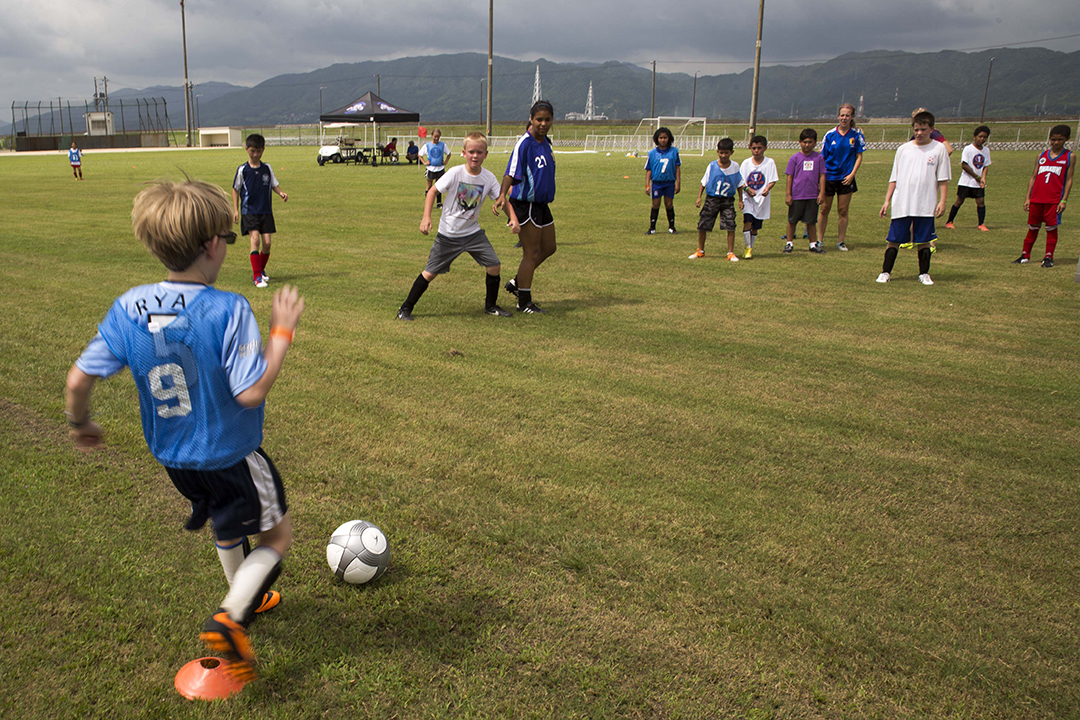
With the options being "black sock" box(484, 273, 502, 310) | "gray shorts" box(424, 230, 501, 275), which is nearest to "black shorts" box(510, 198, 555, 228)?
"gray shorts" box(424, 230, 501, 275)

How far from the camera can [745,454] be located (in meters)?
4.61

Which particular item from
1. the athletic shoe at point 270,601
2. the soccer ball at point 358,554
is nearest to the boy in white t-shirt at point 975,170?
the soccer ball at point 358,554

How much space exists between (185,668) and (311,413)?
8.64 feet

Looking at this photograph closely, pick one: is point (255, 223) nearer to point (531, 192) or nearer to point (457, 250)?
point (457, 250)

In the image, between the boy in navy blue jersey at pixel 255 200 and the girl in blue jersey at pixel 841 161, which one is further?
the girl in blue jersey at pixel 841 161

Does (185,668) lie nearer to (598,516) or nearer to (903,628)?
(598,516)

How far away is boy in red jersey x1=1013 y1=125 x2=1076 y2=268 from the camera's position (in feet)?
36.0

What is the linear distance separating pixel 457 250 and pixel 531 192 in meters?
1.07

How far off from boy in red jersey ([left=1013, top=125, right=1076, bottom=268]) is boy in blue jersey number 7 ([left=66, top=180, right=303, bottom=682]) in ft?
40.1

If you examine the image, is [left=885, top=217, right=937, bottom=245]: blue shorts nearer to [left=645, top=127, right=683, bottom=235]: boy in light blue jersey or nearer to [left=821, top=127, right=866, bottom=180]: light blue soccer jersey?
Result: [left=821, top=127, right=866, bottom=180]: light blue soccer jersey

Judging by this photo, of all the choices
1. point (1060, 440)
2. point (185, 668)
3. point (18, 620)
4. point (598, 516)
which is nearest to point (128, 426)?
point (18, 620)

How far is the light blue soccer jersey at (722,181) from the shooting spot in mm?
11703

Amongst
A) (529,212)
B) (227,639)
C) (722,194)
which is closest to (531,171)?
(529,212)

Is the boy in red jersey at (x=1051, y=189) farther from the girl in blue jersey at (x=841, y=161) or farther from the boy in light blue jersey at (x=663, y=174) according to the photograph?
the boy in light blue jersey at (x=663, y=174)
